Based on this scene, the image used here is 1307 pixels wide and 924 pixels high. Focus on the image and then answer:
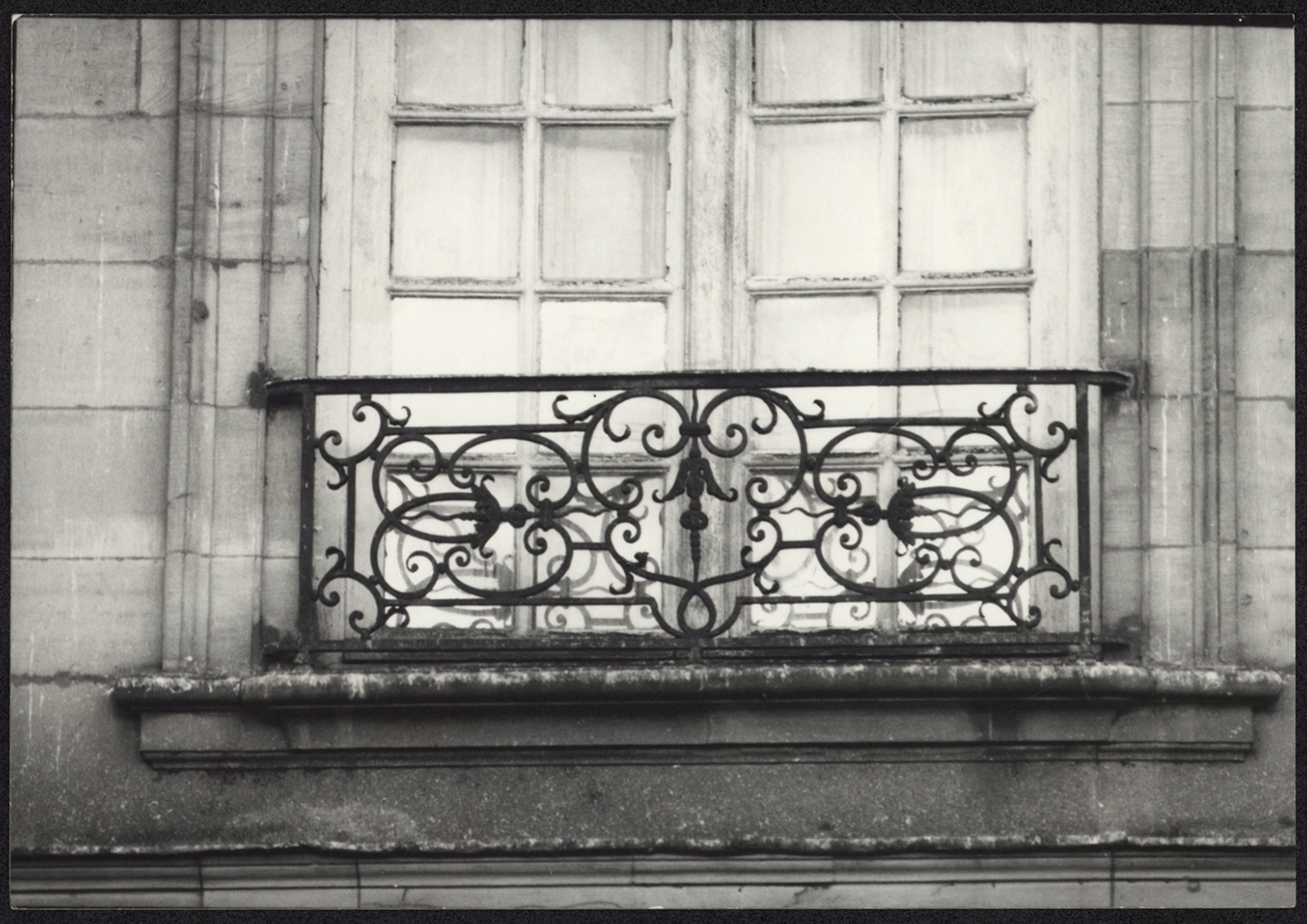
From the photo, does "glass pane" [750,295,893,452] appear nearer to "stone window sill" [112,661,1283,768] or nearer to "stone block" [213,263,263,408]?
"stone window sill" [112,661,1283,768]

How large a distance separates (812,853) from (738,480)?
3.50ft

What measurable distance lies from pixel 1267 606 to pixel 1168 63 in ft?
4.93

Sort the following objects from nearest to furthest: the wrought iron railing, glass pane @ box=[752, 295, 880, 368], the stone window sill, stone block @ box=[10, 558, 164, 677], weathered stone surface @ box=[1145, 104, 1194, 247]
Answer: the stone window sill < the wrought iron railing < stone block @ box=[10, 558, 164, 677] < weathered stone surface @ box=[1145, 104, 1194, 247] < glass pane @ box=[752, 295, 880, 368]

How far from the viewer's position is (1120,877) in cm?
569

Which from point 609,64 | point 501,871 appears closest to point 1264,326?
point 609,64

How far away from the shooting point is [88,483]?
590 centimetres

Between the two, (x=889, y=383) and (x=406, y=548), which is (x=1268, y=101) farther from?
(x=406, y=548)

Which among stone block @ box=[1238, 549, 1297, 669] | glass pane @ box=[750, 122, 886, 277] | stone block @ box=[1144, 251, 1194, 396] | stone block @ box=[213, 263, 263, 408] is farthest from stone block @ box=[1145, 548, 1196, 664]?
stone block @ box=[213, 263, 263, 408]

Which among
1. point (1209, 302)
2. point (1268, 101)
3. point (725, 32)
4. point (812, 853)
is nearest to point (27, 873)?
point (812, 853)

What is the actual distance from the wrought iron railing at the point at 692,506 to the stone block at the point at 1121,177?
0.43 meters

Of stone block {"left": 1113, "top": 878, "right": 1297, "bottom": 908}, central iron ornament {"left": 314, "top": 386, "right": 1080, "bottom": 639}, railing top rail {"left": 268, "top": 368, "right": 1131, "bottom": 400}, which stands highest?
A: railing top rail {"left": 268, "top": 368, "right": 1131, "bottom": 400}

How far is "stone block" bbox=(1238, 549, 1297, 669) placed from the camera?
5785mm

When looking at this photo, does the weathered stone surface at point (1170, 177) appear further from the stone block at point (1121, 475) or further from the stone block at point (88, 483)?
the stone block at point (88, 483)

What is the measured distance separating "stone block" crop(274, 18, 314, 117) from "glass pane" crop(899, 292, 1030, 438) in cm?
176
